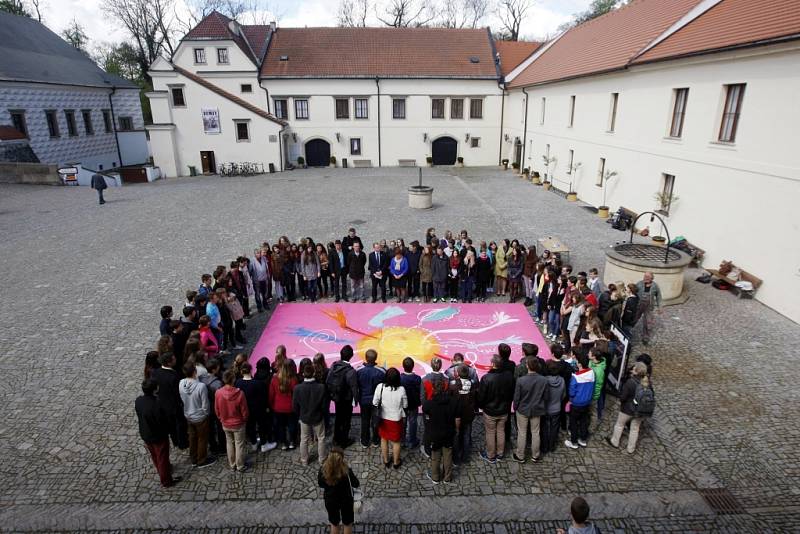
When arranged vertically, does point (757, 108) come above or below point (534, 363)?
above

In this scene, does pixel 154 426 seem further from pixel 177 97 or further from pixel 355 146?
pixel 355 146

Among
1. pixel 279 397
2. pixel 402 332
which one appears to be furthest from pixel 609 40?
pixel 279 397

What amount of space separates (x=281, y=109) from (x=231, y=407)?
3662 cm

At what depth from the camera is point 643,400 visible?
6.95 metres

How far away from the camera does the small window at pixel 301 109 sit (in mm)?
39500

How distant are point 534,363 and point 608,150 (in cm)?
1920

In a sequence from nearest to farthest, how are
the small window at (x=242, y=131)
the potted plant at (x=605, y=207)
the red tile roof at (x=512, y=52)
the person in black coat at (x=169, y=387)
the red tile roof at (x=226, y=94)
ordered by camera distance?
the person in black coat at (x=169, y=387)
the potted plant at (x=605, y=207)
the red tile roof at (x=226, y=94)
the small window at (x=242, y=131)
the red tile roof at (x=512, y=52)

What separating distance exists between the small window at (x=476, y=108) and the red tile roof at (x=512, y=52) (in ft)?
11.0

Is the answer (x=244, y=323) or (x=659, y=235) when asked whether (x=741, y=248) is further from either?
(x=244, y=323)

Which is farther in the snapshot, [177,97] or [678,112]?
[177,97]

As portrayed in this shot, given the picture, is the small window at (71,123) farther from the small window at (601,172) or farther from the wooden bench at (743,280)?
the wooden bench at (743,280)

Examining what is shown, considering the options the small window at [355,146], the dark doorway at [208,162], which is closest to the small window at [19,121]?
the dark doorway at [208,162]

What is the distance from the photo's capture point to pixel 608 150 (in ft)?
75.7

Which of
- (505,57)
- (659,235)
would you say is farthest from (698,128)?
(505,57)
